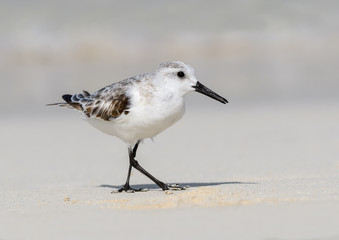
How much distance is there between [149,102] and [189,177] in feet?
6.59

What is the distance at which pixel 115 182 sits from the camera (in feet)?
29.1

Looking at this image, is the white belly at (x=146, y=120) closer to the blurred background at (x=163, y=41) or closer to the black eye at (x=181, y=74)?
the black eye at (x=181, y=74)

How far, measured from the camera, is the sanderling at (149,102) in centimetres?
709

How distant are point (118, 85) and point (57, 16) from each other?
21.1m

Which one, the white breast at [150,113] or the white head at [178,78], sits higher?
the white head at [178,78]

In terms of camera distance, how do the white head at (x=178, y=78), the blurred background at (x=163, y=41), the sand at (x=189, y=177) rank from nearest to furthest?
the sand at (x=189, y=177)
the white head at (x=178, y=78)
the blurred background at (x=163, y=41)

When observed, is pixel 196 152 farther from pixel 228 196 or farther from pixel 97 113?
pixel 228 196

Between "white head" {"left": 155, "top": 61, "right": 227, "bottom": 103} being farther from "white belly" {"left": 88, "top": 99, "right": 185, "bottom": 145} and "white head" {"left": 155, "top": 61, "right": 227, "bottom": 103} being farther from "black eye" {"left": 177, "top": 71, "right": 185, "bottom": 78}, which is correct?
"white belly" {"left": 88, "top": 99, "right": 185, "bottom": 145}

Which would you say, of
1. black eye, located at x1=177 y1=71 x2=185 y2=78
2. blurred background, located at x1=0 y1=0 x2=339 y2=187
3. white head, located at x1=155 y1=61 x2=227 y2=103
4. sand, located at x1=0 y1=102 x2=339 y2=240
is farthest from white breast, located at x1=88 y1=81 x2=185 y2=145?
blurred background, located at x1=0 y1=0 x2=339 y2=187

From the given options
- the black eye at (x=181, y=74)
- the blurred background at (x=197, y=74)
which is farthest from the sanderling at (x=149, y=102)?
the blurred background at (x=197, y=74)

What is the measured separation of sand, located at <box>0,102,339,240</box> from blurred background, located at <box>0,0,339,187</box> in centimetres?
6

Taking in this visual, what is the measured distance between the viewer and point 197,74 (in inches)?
848

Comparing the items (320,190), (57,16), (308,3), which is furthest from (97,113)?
(308,3)

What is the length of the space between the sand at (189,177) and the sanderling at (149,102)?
66 centimetres
